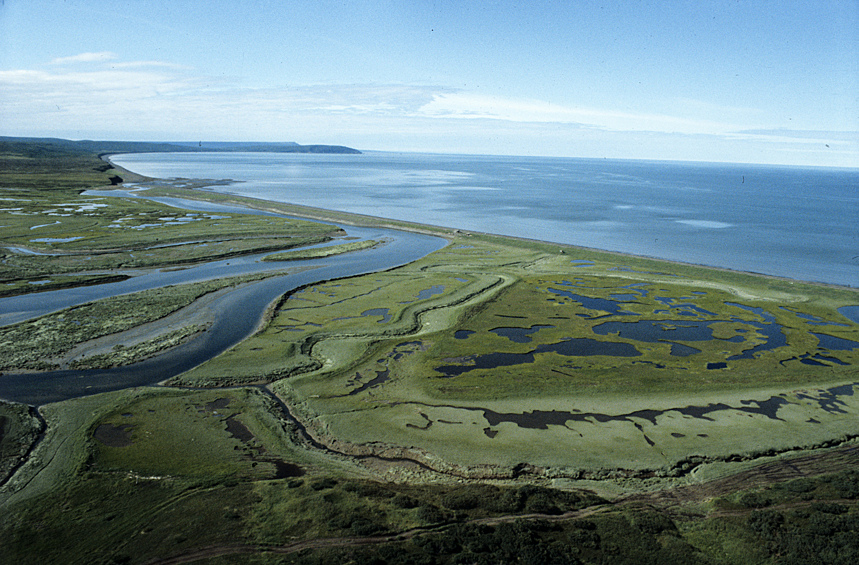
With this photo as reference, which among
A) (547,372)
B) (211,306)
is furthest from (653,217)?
(211,306)

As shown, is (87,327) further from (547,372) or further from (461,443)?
(547,372)

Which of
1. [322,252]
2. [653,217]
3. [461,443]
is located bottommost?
[461,443]

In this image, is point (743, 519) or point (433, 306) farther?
point (433, 306)

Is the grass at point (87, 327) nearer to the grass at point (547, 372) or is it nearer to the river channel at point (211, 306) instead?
the river channel at point (211, 306)

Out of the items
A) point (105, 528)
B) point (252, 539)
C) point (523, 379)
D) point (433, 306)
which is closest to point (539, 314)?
point (433, 306)

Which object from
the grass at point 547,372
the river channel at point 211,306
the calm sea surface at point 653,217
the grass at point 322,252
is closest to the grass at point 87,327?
the river channel at point 211,306

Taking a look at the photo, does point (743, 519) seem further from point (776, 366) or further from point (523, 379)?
point (776, 366)

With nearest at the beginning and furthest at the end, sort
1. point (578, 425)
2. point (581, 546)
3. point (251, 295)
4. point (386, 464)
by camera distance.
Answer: point (581, 546) < point (386, 464) < point (578, 425) < point (251, 295)

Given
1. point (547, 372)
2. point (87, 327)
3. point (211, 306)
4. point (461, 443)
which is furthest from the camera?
point (211, 306)
